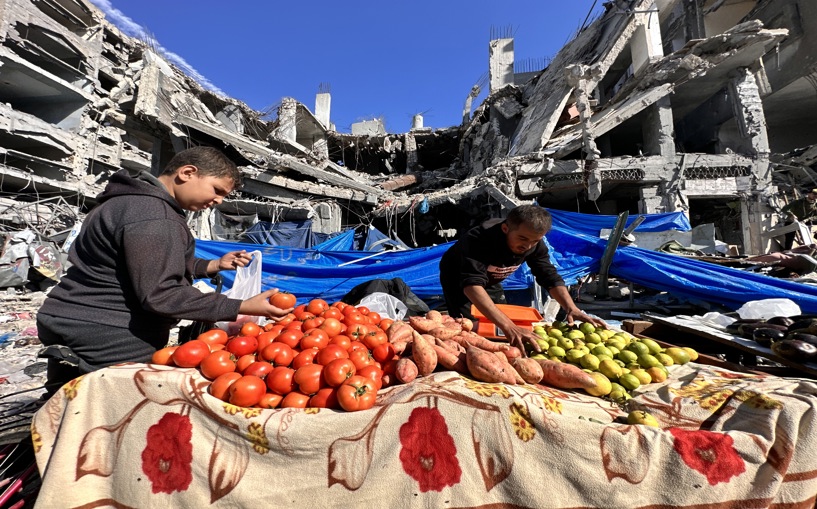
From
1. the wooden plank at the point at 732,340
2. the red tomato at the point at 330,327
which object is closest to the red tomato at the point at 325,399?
the red tomato at the point at 330,327

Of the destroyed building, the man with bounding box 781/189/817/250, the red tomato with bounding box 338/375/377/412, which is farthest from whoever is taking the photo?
the destroyed building

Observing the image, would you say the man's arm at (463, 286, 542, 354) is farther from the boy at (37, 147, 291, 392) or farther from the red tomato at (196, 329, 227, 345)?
the red tomato at (196, 329, 227, 345)

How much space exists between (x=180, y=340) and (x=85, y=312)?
87cm

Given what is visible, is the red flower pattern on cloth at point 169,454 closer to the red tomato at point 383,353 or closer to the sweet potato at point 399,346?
the red tomato at point 383,353

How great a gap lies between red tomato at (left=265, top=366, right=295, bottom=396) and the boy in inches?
15.5

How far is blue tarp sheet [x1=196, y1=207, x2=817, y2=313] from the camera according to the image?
5.06m

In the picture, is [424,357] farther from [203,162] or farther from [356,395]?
[203,162]

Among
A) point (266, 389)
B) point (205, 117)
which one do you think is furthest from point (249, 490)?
point (205, 117)

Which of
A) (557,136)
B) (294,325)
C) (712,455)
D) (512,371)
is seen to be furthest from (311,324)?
(557,136)

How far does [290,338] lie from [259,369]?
12.5 inches

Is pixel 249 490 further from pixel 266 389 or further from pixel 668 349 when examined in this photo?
pixel 668 349

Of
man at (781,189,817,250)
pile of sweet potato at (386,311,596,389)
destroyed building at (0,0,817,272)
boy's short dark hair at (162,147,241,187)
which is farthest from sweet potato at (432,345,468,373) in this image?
man at (781,189,817,250)

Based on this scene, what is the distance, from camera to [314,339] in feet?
6.70

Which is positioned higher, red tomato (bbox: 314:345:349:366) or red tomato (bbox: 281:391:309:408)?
red tomato (bbox: 314:345:349:366)
